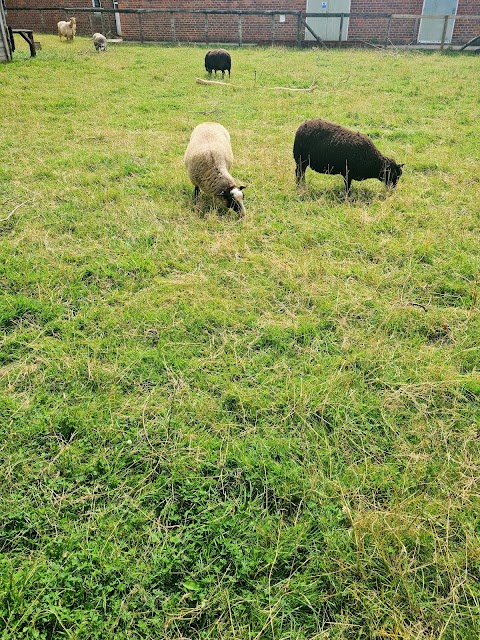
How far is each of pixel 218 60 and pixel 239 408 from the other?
14.3 m

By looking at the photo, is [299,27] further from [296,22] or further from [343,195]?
[343,195]

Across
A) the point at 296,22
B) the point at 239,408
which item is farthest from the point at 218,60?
the point at 239,408

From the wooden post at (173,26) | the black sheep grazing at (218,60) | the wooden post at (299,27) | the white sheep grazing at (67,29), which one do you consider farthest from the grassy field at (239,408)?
the white sheep grazing at (67,29)

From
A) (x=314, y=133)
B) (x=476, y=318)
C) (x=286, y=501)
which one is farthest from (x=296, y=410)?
(x=314, y=133)

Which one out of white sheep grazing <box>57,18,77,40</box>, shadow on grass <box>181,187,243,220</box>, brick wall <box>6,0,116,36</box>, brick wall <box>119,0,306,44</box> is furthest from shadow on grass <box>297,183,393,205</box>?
brick wall <box>6,0,116,36</box>

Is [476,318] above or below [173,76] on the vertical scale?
below

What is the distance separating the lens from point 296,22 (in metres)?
21.3

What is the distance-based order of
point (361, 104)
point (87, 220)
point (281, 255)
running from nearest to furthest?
1. point (281, 255)
2. point (87, 220)
3. point (361, 104)

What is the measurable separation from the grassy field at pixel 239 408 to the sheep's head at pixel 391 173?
8.6 inches

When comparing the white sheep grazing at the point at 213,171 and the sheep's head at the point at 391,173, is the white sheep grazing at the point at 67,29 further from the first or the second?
the sheep's head at the point at 391,173

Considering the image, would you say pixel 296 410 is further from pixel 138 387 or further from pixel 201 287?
pixel 201 287

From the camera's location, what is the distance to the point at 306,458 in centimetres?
267

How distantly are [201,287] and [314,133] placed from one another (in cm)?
304

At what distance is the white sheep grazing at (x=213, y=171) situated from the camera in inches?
218
